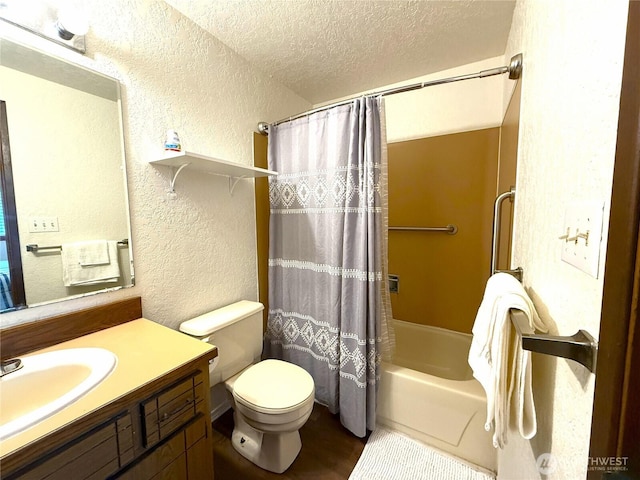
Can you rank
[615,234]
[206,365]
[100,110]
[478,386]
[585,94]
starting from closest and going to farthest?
1. [615,234]
2. [585,94]
3. [206,365]
4. [100,110]
5. [478,386]

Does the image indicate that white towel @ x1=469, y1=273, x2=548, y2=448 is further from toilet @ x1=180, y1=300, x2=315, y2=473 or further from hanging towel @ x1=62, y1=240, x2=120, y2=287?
hanging towel @ x1=62, y1=240, x2=120, y2=287

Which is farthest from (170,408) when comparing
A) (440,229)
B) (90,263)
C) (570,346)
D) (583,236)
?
(440,229)

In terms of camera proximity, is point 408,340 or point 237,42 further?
point 408,340

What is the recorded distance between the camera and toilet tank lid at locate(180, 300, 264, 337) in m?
1.34

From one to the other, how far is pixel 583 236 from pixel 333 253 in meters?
1.20

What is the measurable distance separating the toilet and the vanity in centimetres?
29

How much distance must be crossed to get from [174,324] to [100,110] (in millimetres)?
1085

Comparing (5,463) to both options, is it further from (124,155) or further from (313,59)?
(313,59)

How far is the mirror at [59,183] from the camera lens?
92 centimetres

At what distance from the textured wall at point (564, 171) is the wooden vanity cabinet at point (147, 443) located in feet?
3.45

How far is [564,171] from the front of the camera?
0.59 m

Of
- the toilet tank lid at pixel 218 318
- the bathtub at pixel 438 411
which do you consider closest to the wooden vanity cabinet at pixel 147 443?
the toilet tank lid at pixel 218 318

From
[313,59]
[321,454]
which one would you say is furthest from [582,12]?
[321,454]

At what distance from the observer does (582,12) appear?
520 mm
